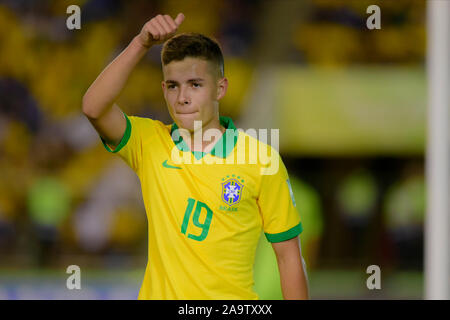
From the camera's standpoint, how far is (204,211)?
1.83m

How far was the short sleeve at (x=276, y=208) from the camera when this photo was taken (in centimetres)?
188

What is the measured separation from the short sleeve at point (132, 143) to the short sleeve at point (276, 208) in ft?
1.20

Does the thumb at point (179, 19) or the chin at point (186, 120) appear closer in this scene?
the thumb at point (179, 19)

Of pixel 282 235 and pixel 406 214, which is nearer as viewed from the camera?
pixel 282 235

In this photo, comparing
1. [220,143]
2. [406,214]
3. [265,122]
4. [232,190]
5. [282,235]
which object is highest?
[265,122]

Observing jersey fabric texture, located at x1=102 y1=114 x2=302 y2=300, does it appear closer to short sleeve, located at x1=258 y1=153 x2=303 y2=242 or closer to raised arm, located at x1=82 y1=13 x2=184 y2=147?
short sleeve, located at x1=258 y1=153 x2=303 y2=242

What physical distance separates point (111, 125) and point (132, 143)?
0.29 feet

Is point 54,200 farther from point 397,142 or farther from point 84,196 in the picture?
point 397,142

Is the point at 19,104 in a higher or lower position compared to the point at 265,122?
higher

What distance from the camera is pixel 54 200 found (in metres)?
Answer: 6.24

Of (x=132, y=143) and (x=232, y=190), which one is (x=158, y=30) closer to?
(x=132, y=143)

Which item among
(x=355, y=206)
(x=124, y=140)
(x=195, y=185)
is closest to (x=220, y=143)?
(x=195, y=185)

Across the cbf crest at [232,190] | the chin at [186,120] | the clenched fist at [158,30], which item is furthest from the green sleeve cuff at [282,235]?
the clenched fist at [158,30]

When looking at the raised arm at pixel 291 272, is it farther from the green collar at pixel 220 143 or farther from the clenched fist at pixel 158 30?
the clenched fist at pixel 158 30
